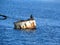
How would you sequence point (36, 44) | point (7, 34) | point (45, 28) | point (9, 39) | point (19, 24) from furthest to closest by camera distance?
point (45, 28) < point (19, 24) < point (7, 34) < point (9, 39) < point (36, 44)

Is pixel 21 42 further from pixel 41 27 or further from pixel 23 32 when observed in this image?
pixel 41 27

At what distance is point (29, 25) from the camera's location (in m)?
104

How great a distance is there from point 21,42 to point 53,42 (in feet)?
20.1

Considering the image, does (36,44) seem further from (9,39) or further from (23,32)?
(23,32)

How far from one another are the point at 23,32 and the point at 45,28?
36.6 feet

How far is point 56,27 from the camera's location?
11188cm

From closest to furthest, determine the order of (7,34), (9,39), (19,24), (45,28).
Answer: (9,39)
(7,34)
(19,24)
(45,28)

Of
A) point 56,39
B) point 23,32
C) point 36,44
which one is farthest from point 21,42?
point 23,32

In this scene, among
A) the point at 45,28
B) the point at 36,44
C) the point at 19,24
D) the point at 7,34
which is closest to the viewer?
the point at 36,44

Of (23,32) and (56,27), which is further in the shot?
(56,27)

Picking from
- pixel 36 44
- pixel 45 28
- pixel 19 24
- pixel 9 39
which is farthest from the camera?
pixel 45 28

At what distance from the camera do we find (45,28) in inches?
4304

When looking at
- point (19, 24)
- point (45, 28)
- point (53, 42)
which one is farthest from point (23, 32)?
point (53, 42)

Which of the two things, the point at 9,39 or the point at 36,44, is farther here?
the point at 9,39
